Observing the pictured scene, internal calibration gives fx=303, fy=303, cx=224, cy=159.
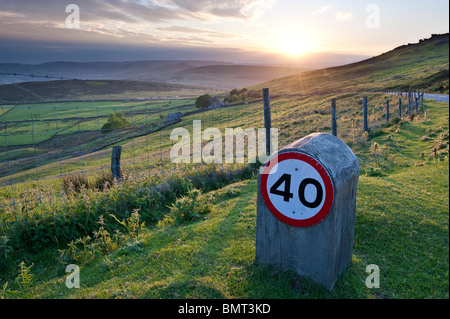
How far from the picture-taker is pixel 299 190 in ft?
11.9

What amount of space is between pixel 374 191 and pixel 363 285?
11.0ft

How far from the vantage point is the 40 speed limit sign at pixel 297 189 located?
342cm

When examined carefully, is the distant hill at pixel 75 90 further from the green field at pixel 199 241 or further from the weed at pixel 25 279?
the weed at pixel 25 279

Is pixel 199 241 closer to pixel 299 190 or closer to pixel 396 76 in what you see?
pixel 299 190

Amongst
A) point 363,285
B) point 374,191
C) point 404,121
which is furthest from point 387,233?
point 404,121

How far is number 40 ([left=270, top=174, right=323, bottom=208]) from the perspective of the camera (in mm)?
3449

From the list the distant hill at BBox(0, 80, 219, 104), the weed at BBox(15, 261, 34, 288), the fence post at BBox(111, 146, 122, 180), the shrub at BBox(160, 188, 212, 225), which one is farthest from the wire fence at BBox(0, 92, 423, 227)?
the distant hill at BBox(0, 80, 219, 104)

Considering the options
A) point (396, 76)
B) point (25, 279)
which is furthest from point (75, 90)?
point (25, 279)

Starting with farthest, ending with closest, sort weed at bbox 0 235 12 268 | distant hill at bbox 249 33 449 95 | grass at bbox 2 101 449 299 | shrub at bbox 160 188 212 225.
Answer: distant hill at bbox 249 33 449 95
shrub at bbox 160 188 212 225
weed at bbox 0 235 12 268
grass at bbox 2 101 449 299

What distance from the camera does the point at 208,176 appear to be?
908cm

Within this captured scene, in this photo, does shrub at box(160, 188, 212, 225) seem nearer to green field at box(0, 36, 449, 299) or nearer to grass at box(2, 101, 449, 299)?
green field at box(0, 36, 449, 299)

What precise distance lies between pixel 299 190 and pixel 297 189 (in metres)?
0.03

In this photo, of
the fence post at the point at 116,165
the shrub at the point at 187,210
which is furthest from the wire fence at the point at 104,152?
the shrub at the point at 187,210
